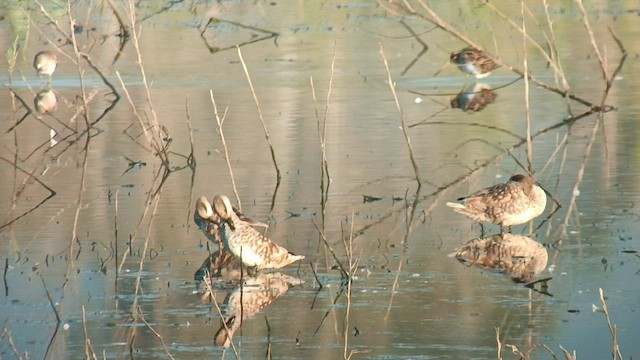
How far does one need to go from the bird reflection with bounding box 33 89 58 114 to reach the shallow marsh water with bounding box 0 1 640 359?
0.27 m

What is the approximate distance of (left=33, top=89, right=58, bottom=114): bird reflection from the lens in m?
22.0

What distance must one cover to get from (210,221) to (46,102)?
12074 millimetres

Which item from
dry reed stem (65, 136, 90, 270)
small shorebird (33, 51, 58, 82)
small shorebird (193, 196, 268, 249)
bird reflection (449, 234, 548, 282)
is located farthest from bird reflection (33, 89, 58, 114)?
bird reflection (449, 234, 548, 282)

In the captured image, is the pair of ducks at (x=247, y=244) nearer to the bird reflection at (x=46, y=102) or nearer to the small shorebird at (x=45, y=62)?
the bird reflection at (x=46, y=102)

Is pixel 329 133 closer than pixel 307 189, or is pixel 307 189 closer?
pixel 307 189

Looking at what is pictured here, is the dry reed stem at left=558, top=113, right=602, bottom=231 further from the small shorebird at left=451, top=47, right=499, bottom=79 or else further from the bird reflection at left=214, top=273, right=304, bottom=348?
the small shorebird at left=451, top=47, right=499, bottom=79

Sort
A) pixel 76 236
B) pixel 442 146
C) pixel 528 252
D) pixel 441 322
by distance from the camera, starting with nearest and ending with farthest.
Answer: pixel 441 322 < pixel 528 252 < pixel 76 236 < pixel 442 146

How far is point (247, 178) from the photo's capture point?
1532 centimetres

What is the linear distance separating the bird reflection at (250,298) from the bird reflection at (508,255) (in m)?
1.54

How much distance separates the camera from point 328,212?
1320cm

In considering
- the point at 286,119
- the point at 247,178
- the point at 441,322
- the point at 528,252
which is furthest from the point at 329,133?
the point at 441,322

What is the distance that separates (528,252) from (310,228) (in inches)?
88.3

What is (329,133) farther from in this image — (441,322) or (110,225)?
(441,322)

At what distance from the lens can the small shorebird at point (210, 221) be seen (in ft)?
37.2
